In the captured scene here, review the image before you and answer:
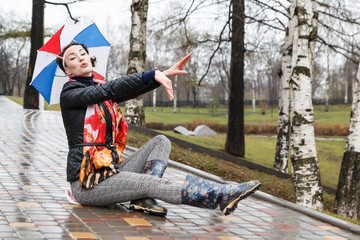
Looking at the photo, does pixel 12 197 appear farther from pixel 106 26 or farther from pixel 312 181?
pixel 106 26

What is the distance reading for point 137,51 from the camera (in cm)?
1438

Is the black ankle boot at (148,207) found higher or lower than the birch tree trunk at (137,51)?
lower

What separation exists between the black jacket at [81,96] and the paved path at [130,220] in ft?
1.66

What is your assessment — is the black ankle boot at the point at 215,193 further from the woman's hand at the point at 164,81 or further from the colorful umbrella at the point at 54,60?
the colorful umbrella at the point at 54,60

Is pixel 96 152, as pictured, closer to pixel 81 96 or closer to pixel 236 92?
pixel 81 96

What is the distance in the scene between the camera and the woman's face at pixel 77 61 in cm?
488

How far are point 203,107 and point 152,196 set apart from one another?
66857 millimetres

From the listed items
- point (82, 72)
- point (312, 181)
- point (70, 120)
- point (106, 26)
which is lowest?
point (312, 181)

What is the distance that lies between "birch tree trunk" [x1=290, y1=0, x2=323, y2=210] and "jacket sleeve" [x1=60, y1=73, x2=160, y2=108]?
555 cm

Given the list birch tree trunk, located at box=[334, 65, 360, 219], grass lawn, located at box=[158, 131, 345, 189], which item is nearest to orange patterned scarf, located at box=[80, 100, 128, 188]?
birch tree trunk, located at box=[334, 65, 360, 219]

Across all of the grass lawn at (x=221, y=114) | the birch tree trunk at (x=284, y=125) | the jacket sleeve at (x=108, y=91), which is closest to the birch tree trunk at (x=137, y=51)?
the birch tree trunk at (x=284, y=125)

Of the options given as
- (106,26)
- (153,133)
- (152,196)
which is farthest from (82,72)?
(106,26)

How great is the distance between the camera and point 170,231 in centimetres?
437

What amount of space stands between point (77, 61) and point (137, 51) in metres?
9.60
